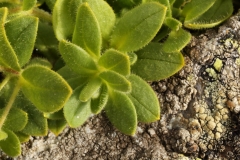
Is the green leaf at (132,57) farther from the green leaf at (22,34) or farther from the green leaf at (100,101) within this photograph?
the green leaf at (22,34)

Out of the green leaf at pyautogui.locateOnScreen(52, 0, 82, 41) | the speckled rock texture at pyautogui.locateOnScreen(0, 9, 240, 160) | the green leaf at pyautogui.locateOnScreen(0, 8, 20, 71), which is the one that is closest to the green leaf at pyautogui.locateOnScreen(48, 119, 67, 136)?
the speckled rock texture at pyautogui.locateOnScreen(0, 9, 240, 160)

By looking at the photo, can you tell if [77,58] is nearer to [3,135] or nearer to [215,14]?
[3,135]

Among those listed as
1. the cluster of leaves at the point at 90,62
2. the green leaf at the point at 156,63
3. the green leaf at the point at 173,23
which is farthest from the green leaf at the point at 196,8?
the green leaf at the point at 156,63

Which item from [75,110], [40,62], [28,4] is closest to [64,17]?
[28,4]

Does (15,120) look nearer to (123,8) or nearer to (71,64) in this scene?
(71,64)

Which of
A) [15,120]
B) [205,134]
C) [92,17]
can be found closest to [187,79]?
[205,134]
